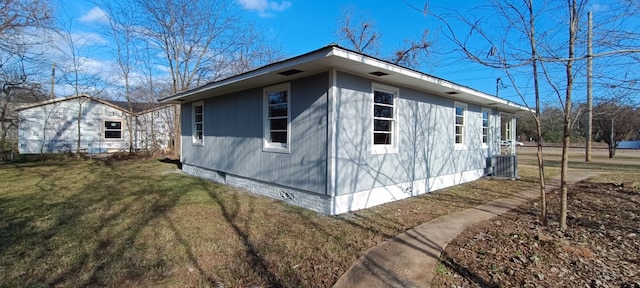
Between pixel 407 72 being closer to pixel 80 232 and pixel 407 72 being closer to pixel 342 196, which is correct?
pixel 342 196

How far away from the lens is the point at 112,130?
1877 centimetres

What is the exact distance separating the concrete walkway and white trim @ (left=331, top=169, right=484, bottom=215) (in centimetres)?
132

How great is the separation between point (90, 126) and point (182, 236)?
1905cm

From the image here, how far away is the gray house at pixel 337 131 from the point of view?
5.03 m

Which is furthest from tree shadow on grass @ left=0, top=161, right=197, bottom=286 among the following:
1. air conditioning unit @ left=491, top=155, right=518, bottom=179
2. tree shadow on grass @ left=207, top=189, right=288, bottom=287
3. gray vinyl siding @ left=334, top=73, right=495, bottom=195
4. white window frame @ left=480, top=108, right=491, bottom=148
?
air conditioning unit @ left=491, top=155, right=518, bottom=179

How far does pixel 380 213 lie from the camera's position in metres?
5.18

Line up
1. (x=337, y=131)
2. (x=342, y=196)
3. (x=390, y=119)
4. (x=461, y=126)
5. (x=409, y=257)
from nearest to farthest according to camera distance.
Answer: (x=409, y=257)
(x=337, y=131)
(x=342, y=196)
(x=390, y=119)
(x=461, y=126)

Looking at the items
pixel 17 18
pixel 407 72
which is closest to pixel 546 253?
pixel 407 72

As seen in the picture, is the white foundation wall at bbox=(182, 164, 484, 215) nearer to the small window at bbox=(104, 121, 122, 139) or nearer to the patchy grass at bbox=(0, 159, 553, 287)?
the patchy grass at bbox=(0, 159, 553, 287)

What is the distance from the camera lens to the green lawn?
288 centimetres

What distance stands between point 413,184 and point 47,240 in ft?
21.5

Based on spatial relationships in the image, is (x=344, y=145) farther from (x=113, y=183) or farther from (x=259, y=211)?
(x=113, y=183)

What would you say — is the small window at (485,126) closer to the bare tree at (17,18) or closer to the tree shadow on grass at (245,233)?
the tree shadow on grass at (245,233)

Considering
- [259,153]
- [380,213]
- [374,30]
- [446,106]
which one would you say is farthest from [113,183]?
[374,30]
